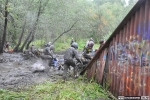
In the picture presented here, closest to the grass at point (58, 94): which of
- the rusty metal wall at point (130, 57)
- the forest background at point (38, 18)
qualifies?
the rusty metal wall at point (130, 57)

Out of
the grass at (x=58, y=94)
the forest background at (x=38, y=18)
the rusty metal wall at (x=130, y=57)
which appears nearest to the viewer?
the rusty metal wall at (x=130, y=57)

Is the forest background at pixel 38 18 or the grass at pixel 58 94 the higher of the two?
the forest background at pixel 38 18

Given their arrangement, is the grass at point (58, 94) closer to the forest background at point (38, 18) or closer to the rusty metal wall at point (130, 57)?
the rusty metal wall at point (130, 57)

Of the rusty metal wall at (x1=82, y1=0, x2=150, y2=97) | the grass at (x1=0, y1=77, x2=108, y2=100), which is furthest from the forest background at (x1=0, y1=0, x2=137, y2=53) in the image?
the rusty metal wall at (x1=82, y1=0, x2=150, y2=97)

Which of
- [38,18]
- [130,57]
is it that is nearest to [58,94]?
[130,57]

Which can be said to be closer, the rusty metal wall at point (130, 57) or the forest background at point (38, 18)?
the rusty metal wall at point (130, 57)

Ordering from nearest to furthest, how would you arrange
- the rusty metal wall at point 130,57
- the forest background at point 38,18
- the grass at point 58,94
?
the rusty metal wall at point 130,57 < the grass at point 58,94 < the forest background at point 38,18

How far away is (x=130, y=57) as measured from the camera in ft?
16.9

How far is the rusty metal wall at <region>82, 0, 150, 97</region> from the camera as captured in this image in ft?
14.9

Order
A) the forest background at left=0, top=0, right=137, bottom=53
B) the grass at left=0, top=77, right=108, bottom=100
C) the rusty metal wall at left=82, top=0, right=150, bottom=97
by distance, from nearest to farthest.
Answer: the rusty metal wall at left=82, top=0, right=150, bottom=97, the grass at left=0, top=77, right=108, bottom=100, the forest background at left=0, top=0, right=137, bottom=53

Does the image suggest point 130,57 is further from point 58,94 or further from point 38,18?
point 38,18

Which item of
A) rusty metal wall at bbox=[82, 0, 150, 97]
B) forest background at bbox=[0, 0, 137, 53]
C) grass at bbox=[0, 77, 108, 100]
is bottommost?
grass at bbox=[0, 77, 108, 100]

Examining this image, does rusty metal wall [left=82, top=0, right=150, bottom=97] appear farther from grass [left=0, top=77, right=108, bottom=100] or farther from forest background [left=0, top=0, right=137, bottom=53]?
forest background [left=0, top=0, right=137, bottom=53]

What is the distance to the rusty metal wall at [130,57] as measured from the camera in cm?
455
